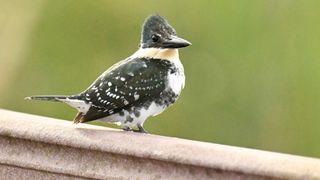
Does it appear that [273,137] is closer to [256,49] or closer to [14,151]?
[256,49]

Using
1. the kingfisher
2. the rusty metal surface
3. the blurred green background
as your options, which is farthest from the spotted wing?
the blurred green background

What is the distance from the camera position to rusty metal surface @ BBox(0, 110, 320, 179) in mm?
1714

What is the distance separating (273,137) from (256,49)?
281mm

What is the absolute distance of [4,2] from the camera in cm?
355

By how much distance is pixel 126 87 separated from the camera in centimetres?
221

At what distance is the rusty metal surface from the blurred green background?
3.90 feet

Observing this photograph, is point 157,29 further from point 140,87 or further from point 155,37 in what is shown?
point 140,87

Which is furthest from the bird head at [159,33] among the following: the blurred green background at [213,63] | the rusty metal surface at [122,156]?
the blurred green background at [213,63]

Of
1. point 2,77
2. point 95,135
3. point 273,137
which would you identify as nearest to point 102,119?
point 95,135

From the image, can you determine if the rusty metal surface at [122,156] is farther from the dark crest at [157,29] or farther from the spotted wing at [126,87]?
the dark crest at [157,29]

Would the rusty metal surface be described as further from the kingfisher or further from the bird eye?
the bird eye

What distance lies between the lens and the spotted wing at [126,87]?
218 cm

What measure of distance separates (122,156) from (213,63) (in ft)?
4.73

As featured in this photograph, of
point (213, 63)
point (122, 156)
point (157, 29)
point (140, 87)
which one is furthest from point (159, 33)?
point (213, 63)
